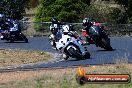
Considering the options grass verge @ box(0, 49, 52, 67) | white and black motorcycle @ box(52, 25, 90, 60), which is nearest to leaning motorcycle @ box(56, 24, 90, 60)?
white and black motorcycle @ box(52, 25, 90, 60)

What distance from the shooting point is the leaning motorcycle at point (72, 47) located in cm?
2245

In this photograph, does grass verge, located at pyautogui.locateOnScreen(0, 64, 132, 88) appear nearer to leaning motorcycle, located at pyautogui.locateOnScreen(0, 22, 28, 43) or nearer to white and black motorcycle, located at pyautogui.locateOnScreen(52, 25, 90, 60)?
white and black motorcycle, located at pyautogui.locateOnScreen(52, 25, 90, 60)

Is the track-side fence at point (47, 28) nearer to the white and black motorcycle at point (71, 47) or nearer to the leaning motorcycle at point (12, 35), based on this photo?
the leaning motorcycle at point (12, 35)

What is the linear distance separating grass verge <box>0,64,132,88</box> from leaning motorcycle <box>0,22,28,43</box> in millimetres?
15101

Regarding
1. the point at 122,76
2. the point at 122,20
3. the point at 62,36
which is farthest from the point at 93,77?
the point at 122,20

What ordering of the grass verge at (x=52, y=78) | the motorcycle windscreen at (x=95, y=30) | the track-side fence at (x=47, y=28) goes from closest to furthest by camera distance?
the grass verge at (x=52, y=78) < the motorcycle windscreen at (x=95, y=30) < the track-side fence at (x=47, y=28)

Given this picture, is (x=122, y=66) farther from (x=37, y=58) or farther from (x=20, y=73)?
(x=37, y=58)

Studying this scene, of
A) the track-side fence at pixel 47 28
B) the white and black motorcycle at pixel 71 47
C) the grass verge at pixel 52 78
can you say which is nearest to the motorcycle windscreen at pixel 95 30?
the white and black motorcycle at pixel 71 47

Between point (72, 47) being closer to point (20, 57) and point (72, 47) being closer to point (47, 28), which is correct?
point (20, 57)

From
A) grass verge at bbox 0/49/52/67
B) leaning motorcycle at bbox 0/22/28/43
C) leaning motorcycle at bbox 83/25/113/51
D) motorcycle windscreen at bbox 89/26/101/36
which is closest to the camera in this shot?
grass verge at bbox 0/49/52/67

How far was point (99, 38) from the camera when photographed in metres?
26.9

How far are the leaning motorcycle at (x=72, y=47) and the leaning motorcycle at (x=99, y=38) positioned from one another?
3.80 meters

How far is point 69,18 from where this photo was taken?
4084 centimetres

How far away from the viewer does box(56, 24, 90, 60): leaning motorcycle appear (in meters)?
22.5
